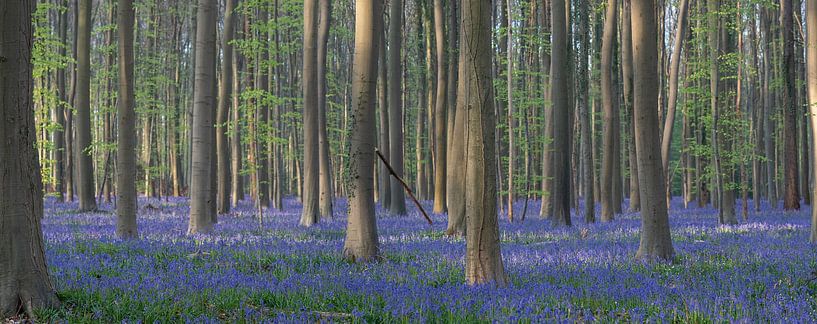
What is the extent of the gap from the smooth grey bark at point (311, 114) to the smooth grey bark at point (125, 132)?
16.2 ft

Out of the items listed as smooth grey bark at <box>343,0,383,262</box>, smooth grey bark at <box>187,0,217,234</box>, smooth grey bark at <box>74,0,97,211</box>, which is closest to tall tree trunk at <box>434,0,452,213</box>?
smooth grey bark at <box>187,0,217,234</box>

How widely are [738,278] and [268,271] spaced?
5.51 meters

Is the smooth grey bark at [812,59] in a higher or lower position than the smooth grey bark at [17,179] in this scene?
higher

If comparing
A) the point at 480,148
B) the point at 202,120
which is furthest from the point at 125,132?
the point at 480,148

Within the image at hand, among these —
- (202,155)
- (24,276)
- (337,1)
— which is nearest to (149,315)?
(24,276)

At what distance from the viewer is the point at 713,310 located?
5.75 meters

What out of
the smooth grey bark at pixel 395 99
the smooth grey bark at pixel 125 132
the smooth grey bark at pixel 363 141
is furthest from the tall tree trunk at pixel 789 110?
the smooth grey bark at pixel 125 132

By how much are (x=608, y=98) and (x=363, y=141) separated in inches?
458

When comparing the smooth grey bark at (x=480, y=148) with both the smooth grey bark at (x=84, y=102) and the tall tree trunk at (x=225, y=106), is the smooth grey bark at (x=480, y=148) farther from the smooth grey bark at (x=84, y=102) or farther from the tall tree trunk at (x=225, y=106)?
the smooth grey bark at (x=84, y=102)

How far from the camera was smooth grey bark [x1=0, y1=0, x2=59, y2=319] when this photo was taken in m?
5.34

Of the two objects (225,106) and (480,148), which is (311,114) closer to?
(225,106)

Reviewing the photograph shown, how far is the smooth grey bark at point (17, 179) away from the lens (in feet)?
17.5

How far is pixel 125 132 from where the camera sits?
11586 mm

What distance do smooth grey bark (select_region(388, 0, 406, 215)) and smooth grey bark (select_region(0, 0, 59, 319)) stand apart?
1403 centimetres
